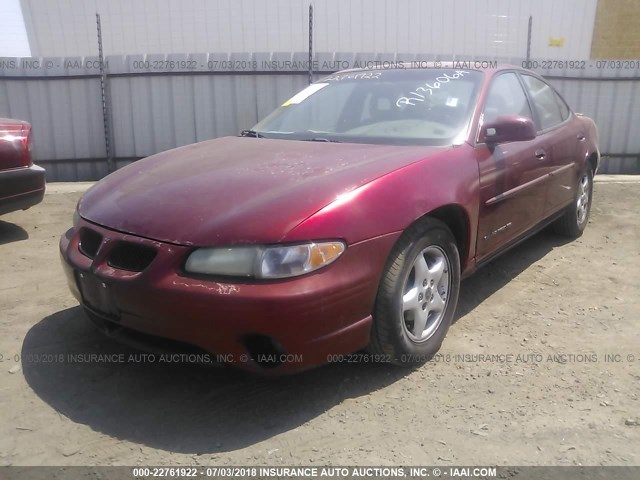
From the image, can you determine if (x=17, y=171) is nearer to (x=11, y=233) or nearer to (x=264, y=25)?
(x=11, y=233)

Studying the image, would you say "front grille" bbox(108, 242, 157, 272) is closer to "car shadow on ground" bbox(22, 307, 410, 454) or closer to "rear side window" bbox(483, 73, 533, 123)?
"car shadow on ground" bbox(22, 307, 410, 454)

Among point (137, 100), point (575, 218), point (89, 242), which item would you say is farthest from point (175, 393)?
point (137, 100)

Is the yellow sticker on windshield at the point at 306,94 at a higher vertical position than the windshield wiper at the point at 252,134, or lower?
higher

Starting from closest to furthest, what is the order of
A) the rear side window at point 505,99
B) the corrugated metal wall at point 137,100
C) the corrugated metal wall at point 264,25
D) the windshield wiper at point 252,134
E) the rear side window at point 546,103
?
the rear side window at point 505,99 → the windshield wiper at point 252,134 → the rear side window at point 546,103 → the corrugated metal wall at point 137,100 → the corrugated metal wall at point 264,25

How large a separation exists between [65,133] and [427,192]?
21.5 feet

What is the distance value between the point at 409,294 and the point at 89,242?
1.54 metres

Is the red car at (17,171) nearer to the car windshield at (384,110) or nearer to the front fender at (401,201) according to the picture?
the car windshield at (384,110)

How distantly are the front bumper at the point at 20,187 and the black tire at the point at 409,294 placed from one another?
3.49 m

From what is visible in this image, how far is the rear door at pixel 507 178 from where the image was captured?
132 inches

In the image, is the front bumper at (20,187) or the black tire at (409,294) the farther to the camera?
the front bumper at (20,187)

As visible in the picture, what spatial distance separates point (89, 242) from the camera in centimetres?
279

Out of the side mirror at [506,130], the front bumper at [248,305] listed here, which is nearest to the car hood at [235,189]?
the front bumper at [248,305]

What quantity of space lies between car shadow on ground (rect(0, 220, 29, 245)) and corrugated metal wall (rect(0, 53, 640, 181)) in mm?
2650

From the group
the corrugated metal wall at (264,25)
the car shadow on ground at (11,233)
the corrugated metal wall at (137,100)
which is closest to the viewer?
the car shadow on ground at (11,233)
